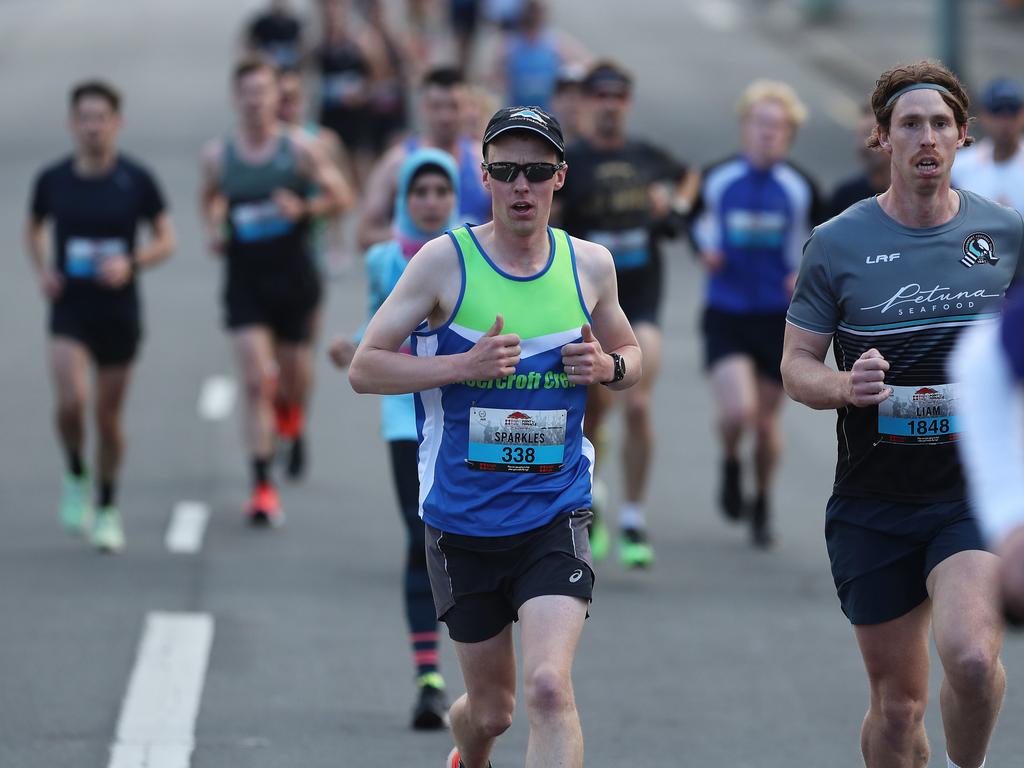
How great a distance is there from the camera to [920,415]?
5656 millimetres

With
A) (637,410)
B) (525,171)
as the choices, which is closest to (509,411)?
(525,171)

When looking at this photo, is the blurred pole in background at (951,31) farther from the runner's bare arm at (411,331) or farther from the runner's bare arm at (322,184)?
the runner's bare arm at (411,331)

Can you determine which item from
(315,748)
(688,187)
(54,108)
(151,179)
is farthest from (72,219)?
(54,108)

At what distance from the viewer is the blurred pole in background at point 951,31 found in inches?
1166

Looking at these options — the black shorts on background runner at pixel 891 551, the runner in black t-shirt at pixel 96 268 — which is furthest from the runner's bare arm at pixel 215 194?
the black shorts on background runner at pixel 891 551

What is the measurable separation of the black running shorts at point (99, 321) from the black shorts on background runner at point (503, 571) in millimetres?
5291

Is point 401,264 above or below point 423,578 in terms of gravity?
above

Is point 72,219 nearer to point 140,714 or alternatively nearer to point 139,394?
point 140,714

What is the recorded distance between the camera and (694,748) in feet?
24.5

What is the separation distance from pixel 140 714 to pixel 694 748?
2.10 metres

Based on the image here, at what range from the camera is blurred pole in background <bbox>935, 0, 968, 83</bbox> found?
29625 millimetres

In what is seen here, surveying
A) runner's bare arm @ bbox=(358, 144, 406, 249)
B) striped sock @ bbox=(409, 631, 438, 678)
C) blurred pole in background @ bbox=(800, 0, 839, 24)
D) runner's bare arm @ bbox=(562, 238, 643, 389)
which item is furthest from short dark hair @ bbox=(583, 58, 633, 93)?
blurred pole in background @ bbox=(800, 0, 839, 24)

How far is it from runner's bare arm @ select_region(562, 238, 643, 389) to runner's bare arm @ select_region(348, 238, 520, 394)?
7.9 inches

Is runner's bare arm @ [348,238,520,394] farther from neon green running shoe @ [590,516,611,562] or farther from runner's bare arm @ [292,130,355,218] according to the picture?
runner's bare arm @ [292,130,355,218]
